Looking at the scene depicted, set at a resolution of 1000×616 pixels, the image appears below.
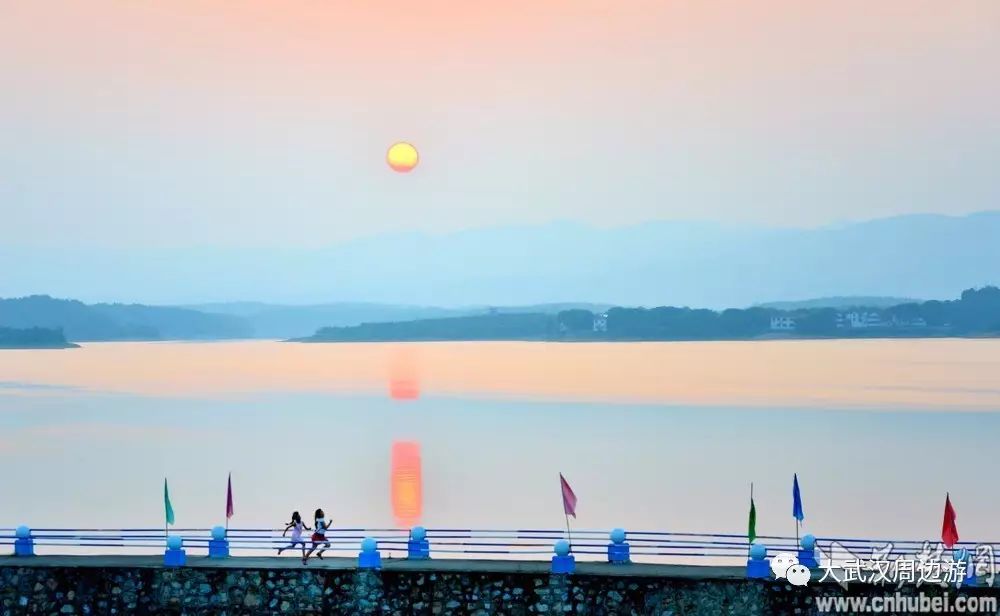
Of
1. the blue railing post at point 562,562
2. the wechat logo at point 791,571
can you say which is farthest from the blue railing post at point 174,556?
the wechat logo at point 791,571

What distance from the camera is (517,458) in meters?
77.1

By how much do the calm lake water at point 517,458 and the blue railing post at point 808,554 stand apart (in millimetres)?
25671

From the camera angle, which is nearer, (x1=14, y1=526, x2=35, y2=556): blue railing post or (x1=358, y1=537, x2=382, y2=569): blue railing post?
(x1=358, y1=537, x2=382, y2=569): blue railing post

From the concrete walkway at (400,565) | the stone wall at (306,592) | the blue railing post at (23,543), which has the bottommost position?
the stone wall at (306,592)

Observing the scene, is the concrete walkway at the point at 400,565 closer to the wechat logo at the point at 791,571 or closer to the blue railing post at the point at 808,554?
the wechat logo at the point at 791,571

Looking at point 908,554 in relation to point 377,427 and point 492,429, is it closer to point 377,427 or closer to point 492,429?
point 492,429

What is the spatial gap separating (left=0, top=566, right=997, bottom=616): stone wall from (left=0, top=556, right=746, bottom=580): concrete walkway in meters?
0.12

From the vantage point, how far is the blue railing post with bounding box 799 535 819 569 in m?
24.5

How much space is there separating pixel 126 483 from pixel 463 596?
45259 millimetres

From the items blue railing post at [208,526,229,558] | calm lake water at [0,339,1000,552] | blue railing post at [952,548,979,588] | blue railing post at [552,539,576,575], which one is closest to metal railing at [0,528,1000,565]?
blue railing post at [208,526,229,558]

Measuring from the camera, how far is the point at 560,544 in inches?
957

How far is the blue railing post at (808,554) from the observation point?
24.5m

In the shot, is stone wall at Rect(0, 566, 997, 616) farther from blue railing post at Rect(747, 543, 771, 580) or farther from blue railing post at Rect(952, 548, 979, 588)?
blue railing post at Rect(952, 548, 979, 588)

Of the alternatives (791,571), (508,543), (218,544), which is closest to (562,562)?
(791,571)
